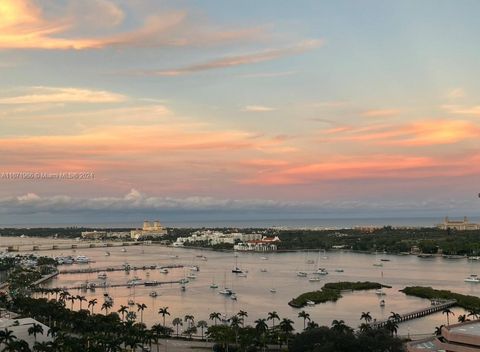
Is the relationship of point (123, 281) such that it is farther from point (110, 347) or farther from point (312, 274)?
point (110, 347)

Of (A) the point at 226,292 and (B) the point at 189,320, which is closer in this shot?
(B) the point at 189,320

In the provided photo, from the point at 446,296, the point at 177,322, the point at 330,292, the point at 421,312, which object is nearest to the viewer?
the point at 177,322

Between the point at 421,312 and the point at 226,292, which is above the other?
the point at 421,312

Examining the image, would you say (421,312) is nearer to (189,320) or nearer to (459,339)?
(189,320)

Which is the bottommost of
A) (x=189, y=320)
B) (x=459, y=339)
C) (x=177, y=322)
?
(x=189, y=320)

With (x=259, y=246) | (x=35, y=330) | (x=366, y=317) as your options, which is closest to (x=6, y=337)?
(x=35, y=330)

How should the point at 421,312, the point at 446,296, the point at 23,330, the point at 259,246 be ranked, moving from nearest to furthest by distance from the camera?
the point at 23,330
the point at 421,312
the point at 446,296
the point at 259,246
